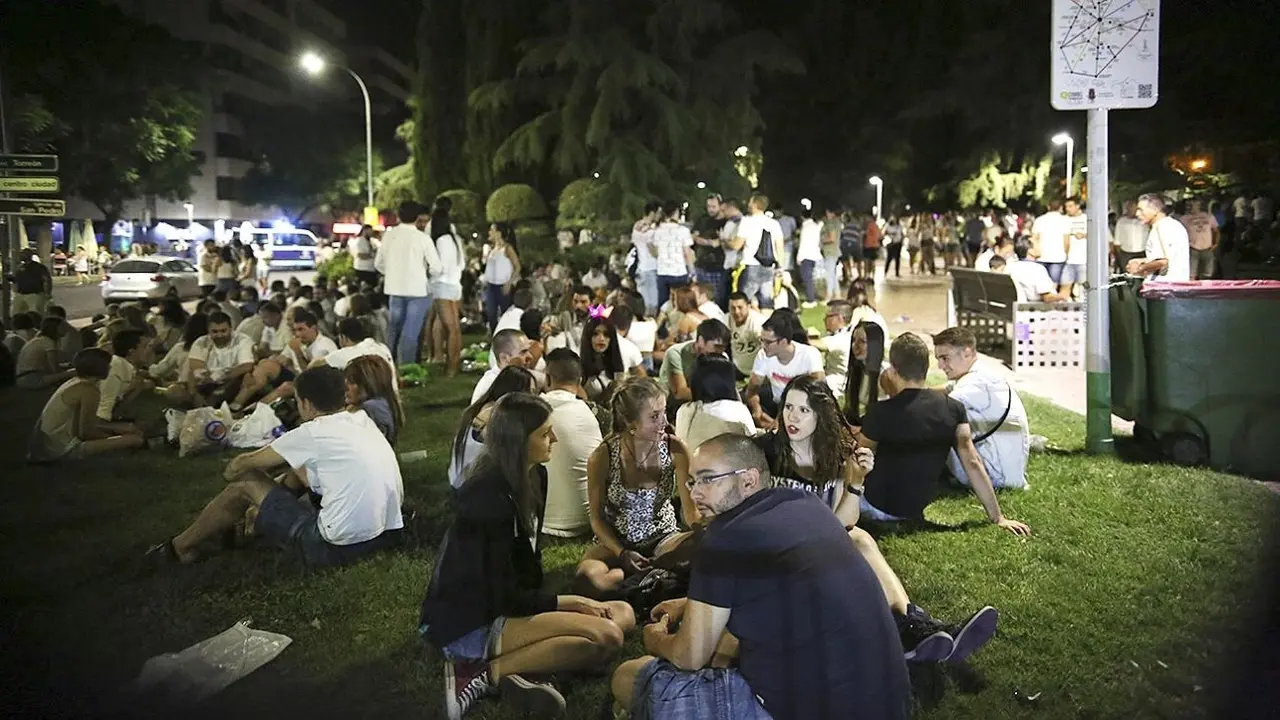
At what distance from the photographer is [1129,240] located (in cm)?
1623

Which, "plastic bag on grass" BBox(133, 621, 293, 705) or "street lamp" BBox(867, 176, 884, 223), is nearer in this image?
"plastic bag on grass" BBox(133, 621, 293, 705)

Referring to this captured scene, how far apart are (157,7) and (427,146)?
4925 cm

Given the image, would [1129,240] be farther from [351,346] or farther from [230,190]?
[230,190]

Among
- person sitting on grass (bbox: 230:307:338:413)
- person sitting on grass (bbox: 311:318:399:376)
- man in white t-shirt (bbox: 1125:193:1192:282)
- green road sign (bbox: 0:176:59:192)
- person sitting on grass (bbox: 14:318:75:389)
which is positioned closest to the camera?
person sitting on grass (bbox: 311:318:399:376)

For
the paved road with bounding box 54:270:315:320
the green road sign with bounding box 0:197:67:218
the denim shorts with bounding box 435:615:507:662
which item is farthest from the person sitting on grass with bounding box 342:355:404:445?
the paved road with bounding box 54:270:315:320

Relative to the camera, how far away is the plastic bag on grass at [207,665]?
4.56m

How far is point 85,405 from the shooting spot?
8.84 m

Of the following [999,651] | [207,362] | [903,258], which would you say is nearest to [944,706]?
[999,651]

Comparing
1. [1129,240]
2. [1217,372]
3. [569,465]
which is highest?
[1129,240]

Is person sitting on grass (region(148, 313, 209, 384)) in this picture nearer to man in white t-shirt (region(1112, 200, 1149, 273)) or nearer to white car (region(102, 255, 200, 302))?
man in white t-shirt (region(1112, 200, 1149, 273))

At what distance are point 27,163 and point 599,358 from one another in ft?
34.5

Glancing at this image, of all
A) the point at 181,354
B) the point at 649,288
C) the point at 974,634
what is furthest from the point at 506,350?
the point at 649,288

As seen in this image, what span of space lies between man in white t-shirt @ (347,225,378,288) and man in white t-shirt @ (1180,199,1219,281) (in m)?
12.5

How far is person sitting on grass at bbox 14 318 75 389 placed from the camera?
12.5 m
